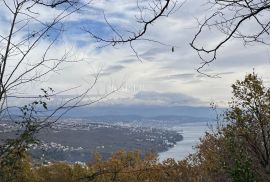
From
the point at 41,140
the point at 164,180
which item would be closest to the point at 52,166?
the point at 164,180

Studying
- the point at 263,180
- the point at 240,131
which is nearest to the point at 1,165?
the point at 263,180

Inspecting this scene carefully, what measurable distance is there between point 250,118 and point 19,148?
18776mm

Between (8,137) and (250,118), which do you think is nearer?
(8,137)

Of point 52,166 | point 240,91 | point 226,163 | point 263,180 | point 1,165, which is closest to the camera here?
point 1,165

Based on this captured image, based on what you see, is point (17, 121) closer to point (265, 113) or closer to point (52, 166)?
point (265, 113)

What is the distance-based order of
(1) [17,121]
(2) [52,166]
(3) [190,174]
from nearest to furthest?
1. (1) [17,121]
2. (3) [190,174]
3. (2) [52,166]

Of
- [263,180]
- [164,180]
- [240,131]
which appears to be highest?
[240,131]

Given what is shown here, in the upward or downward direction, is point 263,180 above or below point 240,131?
below

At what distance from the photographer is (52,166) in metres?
50.3

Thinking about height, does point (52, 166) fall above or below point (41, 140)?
below

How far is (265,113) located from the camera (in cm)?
2300

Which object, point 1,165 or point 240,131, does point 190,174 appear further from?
point 1,165

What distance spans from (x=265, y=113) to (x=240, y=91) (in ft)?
5.95

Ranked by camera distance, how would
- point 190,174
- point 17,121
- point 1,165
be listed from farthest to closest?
1. point 190,174
2. point 17,121
3. point 1,165
